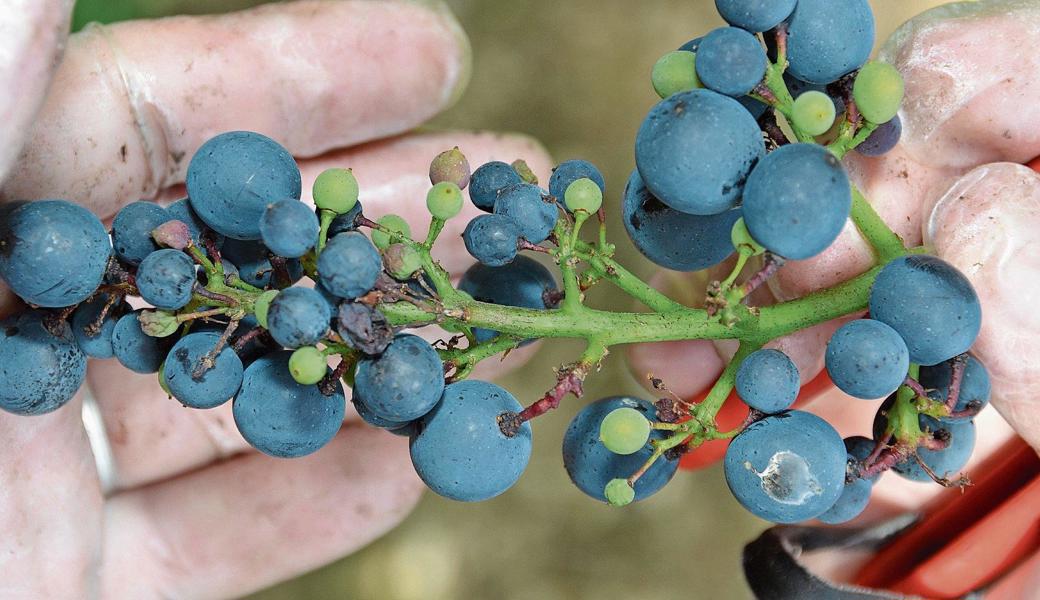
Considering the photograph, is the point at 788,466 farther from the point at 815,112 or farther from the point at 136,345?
the point at 136,345

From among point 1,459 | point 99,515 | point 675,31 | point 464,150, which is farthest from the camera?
point 675,31

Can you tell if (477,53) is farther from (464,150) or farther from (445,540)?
(445,540)

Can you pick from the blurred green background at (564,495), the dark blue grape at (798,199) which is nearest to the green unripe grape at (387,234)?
the dark blue grape at (798,199)

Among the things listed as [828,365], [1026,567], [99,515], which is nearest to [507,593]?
[99,515]

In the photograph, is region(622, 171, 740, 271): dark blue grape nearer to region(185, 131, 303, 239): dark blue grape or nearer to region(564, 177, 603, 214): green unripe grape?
region(564, 177, 603, 214): green unripe grape

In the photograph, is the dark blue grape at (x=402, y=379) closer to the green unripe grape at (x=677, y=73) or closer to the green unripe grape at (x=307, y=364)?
the green unripe grape at (x=307, y=364)

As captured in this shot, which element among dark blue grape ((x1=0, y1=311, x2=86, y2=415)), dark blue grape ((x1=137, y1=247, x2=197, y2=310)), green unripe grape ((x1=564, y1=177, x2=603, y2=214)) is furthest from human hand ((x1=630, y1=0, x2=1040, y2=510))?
dark blue grape ((x1=0, y1=311, x2=86, y2=415))

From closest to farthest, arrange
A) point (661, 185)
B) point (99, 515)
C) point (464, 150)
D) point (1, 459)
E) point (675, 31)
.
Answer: point (661, 185)
point (1, 459)
point (99, 515)
point (464, 150)
point (675, 31)
